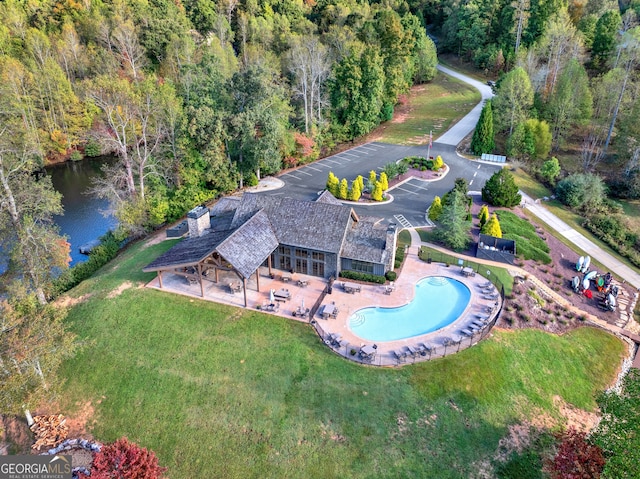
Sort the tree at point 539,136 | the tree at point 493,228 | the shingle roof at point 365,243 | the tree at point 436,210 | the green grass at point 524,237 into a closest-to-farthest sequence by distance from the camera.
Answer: the shingle roof at point 365,243 < the green grass at point 524,237 < the tree at point 493,228 < the tree at point 436,210 < the tree at point 539,136

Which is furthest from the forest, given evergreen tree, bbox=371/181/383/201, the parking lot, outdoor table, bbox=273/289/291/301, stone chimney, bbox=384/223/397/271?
stone chimney, bbox=384/223/397/271

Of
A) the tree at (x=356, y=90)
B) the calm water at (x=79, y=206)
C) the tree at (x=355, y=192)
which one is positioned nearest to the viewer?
the calm water at (x=79, y=206)

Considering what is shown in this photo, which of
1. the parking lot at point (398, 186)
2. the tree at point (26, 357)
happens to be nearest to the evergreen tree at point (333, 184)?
the parking lot at point (398, 186)

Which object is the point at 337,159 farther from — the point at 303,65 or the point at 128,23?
the point at 128,23

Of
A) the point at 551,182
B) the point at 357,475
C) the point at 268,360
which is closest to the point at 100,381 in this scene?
Answer: the point at 268,360

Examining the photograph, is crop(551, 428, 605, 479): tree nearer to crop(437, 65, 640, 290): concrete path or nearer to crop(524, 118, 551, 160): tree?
crop(437, 65, 640, 290): concrete path

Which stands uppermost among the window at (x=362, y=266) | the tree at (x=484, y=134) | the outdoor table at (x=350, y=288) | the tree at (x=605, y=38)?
the tree at (x=605, y=38)

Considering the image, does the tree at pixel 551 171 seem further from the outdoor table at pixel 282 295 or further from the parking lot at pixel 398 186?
the outdoor table at pixel 282 295
